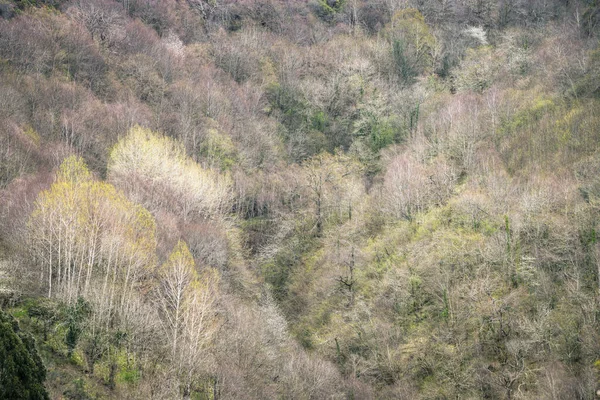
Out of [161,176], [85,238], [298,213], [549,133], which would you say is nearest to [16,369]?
[85,238]

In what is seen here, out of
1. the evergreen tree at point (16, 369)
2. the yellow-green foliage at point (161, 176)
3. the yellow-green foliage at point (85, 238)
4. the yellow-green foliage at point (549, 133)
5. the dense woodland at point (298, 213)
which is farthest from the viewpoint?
the yellow-green foliage at point (161, 176)

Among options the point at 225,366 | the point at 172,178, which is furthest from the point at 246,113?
the point at 225,366

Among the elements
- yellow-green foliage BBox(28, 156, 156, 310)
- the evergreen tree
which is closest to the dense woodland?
the evergreen tree

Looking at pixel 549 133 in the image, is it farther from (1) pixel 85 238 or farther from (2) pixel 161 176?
(1) pixel 85 238

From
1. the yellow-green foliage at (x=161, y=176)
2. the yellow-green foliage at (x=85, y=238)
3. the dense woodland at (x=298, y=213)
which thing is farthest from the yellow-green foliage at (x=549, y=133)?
the yellow-green foliage at (x=85, y=238)

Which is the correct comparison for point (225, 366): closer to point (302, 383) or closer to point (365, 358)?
point (302, 383)

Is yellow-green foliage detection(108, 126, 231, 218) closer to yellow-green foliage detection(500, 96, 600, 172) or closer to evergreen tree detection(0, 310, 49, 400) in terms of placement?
evergreen tree detection(0, 310, 49, 400)

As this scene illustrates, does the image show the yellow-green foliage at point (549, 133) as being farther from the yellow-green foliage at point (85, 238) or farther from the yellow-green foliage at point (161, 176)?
the yellow-green foliage at point (85, 238)

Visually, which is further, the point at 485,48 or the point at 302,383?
the point at 485,48
